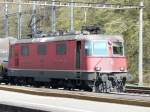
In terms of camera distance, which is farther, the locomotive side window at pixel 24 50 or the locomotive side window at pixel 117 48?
the locomotive side window at pixel 24 50

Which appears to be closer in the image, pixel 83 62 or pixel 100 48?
pixel 83 62

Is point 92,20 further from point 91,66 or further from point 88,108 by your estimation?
point 88,108

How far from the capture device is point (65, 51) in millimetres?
27812

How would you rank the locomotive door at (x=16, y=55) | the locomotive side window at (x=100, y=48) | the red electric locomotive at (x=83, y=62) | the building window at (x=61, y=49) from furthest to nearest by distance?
the locomotive door at (x=16, y=55)
the building window at (x=61, y=49)
the locomotive side window at (x=100, y=48)
the red electric locomotive at (x=83, y=62)

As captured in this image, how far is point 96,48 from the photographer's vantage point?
27.1 metres

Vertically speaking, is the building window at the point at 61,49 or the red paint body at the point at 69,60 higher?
the building window at the point at 61,49

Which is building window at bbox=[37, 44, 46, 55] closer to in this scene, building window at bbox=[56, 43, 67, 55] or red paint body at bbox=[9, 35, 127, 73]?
red paint body at bbox=[9, 35, 127, 73]

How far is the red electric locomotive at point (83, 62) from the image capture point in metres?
26.5

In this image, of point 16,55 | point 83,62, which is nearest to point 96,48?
point 83,62

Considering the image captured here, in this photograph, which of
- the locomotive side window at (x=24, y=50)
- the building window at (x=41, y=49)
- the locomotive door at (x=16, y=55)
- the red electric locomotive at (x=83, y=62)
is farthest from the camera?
the locomotive door at (x=16, y=55)

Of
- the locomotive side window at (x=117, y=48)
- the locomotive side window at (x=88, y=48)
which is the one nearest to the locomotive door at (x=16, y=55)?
the locomotive side window at (x=88, y=48)

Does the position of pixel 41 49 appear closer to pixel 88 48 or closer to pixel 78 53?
pixel 78 53

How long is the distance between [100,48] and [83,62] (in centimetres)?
123

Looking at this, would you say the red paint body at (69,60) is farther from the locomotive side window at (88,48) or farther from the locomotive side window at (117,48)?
the locomotive side window at (117,48)
